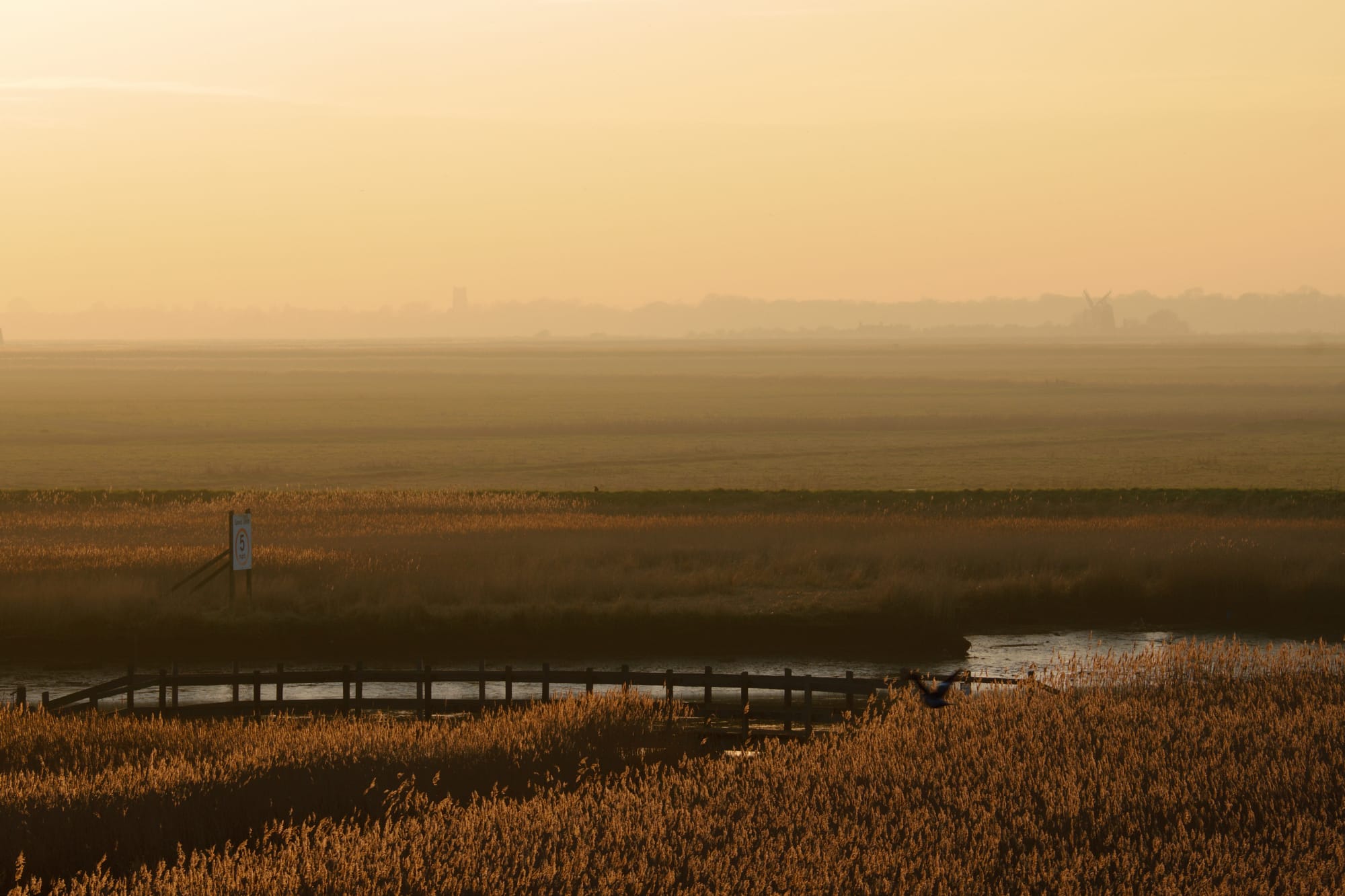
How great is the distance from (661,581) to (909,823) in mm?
23638

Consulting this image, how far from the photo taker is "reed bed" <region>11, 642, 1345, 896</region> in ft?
38.2

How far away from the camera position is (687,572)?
3903 cm

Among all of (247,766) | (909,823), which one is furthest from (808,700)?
(247,766)

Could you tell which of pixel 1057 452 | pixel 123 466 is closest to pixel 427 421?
pixel 123 466

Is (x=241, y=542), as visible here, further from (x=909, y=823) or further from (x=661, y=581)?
(x=909, y=823)

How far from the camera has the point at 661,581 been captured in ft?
122

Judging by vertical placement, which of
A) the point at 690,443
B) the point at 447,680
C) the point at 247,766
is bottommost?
the point at 690,443

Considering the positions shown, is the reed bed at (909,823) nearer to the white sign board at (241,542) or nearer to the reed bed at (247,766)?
the reed bed at (247,766)

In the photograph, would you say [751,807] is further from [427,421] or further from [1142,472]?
[427,421]

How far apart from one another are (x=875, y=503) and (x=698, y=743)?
115ft

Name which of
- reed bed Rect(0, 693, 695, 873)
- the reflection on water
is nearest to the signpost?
the reflection on water

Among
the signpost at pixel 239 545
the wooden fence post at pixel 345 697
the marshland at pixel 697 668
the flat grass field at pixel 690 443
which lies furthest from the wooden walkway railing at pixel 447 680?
the flat grass field at pixel 690 443

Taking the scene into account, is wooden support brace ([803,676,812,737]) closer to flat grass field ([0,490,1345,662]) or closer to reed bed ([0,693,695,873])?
reed bed ([0,693,695,873])

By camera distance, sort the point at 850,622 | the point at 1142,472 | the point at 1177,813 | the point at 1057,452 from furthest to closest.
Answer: the point at 1057,452 → the point at 1142,472 → the point at 850,622 → the point at 1177,813
